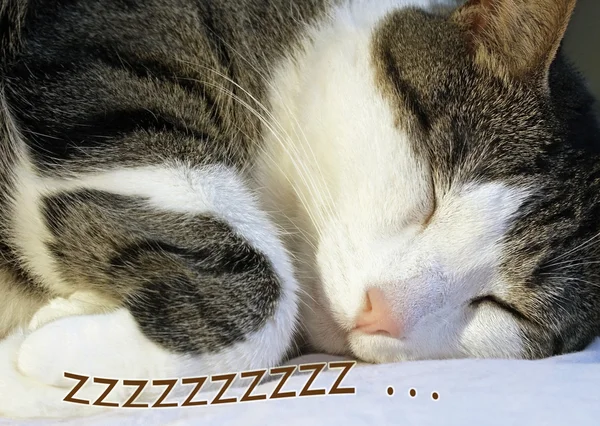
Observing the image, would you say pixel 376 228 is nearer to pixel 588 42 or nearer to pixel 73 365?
pixel 73 365

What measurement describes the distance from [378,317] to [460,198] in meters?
0.24

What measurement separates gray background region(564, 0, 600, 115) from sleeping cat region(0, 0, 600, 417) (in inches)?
37.8

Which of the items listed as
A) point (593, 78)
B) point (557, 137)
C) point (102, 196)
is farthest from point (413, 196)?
point (593, 78)

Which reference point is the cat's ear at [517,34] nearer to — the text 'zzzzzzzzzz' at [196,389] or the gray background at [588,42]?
the text 'zzzzzzzzzz' at [196,389]

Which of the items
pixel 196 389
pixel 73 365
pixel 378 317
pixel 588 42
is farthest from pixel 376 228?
pixel 588 42

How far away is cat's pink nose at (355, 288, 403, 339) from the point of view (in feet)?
2.89

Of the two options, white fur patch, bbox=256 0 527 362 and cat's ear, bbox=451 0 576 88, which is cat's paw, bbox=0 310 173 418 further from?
cat's ear, bbox=451 0 576 88

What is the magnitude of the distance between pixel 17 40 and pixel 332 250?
0.66 meters

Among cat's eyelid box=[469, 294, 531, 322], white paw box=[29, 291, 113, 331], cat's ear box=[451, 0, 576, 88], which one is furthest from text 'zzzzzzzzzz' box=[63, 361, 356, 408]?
cat's ear box=[451, 0, 576, 88]

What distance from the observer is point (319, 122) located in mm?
1073

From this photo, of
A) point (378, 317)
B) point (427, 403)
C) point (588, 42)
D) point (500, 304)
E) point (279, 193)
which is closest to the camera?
point (427, 403)

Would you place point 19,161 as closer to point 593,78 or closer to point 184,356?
point 184,356

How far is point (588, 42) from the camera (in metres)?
1.99

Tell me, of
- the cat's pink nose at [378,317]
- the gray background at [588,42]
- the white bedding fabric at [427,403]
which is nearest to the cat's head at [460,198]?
the cat's pink nose at [378,317]
